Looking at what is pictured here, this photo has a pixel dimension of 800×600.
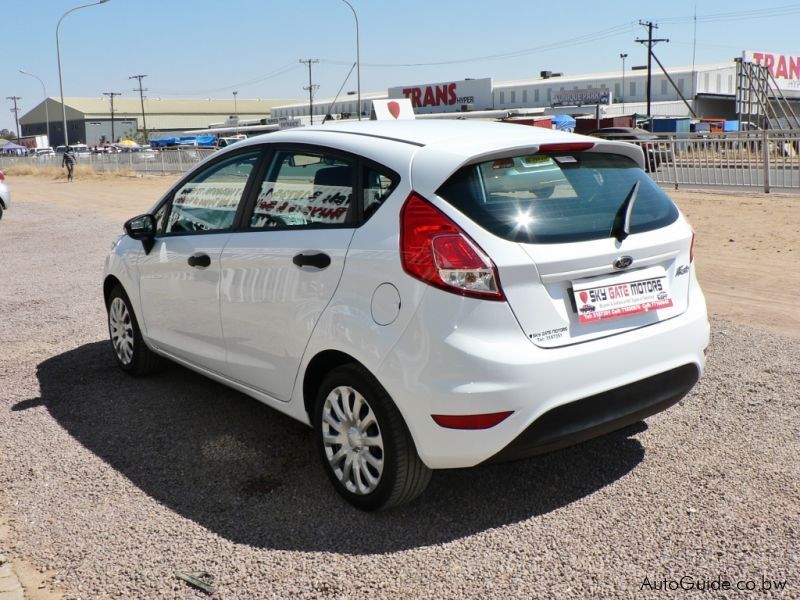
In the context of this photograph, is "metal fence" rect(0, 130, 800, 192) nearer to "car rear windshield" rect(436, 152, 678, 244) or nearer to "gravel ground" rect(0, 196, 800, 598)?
"gravel ground" rect(0, 196, 800, 598)

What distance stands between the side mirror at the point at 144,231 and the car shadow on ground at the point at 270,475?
979 millimetres

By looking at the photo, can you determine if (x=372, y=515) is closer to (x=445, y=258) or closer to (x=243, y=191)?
(x=445, y=258)

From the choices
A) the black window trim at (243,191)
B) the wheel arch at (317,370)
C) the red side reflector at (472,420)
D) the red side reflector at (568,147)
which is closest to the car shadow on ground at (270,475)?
the wheel arch at (317,370)

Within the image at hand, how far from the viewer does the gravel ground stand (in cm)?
313

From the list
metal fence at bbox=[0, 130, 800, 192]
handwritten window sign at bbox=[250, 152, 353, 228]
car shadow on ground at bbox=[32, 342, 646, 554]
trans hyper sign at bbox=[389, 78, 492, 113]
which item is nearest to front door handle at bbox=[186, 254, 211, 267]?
handwritten window sign at bbox=[250, 152, 353, 228]

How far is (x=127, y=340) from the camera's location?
5.66 m

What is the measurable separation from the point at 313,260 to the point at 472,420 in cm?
106

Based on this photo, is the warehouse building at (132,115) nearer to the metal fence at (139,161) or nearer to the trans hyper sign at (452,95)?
the trans hyper sign at (452,95)

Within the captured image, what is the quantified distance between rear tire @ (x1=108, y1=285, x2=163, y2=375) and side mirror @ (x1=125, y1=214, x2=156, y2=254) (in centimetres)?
60

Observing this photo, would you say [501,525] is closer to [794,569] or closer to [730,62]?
[794,569]

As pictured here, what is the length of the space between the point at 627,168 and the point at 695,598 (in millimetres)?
1908

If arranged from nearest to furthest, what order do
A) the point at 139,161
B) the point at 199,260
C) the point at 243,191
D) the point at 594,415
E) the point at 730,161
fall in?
the point at 594,415, the point at 243,191, the point at 199,260, the point at 730,161, the point at 139,161

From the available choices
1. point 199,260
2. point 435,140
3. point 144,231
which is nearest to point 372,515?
point 435,140

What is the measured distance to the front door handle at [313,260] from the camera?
3662mm
